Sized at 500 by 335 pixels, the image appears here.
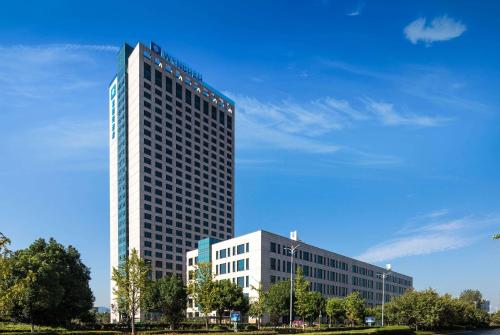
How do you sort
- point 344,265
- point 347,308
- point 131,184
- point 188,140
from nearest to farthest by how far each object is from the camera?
point 347,308, point 344,265, point 131,184, point 188,140

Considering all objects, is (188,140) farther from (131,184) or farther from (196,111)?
(131,184)

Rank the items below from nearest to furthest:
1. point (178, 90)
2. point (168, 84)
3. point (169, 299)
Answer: point (169, 299) → point (168, 84) → point (178, 90)

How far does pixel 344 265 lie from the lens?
120938 mm

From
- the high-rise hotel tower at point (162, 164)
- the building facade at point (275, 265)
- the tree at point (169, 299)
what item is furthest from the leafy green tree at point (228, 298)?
the high-rise hotel tower at point (162, 164)

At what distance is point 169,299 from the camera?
7288cm

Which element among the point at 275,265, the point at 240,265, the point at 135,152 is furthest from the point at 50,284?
the point at 135,152

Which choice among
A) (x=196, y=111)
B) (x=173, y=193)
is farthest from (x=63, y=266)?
(x=196, y=111)

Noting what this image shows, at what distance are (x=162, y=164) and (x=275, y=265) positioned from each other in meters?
53.0

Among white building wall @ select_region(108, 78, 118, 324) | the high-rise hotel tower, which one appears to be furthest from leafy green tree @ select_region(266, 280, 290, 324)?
white building wall @ select_region(108, 78, 118, 324)

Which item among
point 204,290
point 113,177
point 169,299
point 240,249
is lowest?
point 169,299

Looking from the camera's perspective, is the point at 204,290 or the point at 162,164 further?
the point at 162,164

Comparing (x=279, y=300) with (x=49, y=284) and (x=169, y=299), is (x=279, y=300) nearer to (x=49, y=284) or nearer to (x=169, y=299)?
(x=169, y=299)

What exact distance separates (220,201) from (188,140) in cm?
2274

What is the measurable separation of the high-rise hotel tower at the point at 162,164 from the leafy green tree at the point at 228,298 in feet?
170
